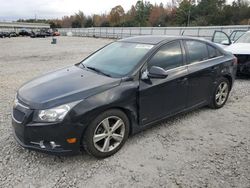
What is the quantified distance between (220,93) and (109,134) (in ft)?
9.05

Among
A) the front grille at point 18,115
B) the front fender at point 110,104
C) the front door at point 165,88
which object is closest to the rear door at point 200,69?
the front door at point 165,88

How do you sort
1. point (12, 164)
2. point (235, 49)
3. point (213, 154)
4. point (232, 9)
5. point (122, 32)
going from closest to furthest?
point (12, 164) < point (213, 154) < point (235, 49) < point (122, 32) < point (232, 9)

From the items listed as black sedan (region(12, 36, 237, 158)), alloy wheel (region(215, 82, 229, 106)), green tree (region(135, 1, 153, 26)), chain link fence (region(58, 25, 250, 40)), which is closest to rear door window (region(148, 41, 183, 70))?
black sedan (region(12, 36, 237, 158))

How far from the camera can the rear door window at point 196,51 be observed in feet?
13.6

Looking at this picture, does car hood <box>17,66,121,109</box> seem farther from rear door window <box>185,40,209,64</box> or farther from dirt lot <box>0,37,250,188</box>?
rear door window <box>185,40,209,64</box>

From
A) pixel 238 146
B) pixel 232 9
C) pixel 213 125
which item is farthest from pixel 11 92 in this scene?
pixel 232 9

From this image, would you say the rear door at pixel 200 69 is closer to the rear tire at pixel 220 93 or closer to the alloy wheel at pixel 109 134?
the rear tire at pixel 220 93

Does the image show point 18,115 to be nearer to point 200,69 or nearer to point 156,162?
point 156,162

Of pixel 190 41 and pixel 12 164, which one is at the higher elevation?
pixel 190 41

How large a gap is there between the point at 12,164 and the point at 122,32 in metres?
39.5

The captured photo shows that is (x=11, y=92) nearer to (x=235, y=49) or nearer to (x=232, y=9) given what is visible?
(x=235, y=49)

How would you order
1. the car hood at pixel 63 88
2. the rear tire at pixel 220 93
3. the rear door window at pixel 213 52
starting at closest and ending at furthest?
the car hood at pixel 63 88 → the rear door window at pixel 213 52 → the rear tire at pixel 220 93

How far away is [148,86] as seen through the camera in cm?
342

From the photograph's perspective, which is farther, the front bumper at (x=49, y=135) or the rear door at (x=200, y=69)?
the rear door at (x=200, y=69)
